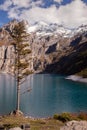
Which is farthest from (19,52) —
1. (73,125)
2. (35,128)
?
(73,125)

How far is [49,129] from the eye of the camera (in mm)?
36500


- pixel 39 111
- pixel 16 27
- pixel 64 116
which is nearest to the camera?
pixel 64 116

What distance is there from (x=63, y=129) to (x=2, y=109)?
74.0 m

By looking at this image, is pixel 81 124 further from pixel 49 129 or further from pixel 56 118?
pixel 56 118

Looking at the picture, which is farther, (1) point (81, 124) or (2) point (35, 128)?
(2) point (35, 128)

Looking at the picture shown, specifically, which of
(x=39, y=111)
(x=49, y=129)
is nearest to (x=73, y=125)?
(x=49, y=129)

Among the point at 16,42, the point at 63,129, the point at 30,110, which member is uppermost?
the point at 16,42

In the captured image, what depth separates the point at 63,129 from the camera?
21500mm

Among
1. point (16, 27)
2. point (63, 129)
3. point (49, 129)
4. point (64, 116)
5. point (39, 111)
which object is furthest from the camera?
point (39, 111)

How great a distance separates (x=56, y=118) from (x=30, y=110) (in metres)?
44.1

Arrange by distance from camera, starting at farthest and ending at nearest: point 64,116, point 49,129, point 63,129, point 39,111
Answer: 1. point 39,111
2. point 64,116
3. point 49,129
4. point 63,129

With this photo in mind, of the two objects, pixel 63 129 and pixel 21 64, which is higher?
pixel 21 64

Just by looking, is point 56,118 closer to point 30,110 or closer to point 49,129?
point 49,129

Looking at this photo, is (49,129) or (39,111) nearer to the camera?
(49,129)
